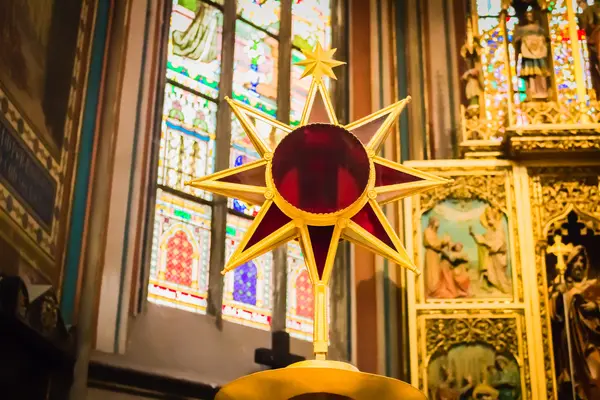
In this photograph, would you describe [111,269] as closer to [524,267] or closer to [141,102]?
[141,102]

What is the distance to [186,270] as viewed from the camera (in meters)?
5.75

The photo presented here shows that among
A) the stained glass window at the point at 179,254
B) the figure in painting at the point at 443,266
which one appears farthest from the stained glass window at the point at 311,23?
the figure in painting at the point at 443,266

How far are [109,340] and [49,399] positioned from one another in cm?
51

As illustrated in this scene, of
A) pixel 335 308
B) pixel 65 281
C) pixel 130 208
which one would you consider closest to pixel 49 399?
pixel 65 281

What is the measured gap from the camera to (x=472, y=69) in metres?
6.39

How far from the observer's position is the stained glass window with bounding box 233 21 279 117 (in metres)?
6.54

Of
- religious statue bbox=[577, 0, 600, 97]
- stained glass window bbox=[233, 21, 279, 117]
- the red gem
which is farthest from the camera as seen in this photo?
stained glass window bbox=[233, 21, 279, 117]

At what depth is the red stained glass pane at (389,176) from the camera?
4.29 meters

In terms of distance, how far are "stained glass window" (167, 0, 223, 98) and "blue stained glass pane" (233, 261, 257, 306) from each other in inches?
44.7

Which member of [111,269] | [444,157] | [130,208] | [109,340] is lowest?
[109,340]

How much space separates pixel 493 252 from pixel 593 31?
1738 mm

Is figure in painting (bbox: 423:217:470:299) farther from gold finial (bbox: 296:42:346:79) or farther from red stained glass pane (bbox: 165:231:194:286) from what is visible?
gold finial (bbox: 296:42:346:79)

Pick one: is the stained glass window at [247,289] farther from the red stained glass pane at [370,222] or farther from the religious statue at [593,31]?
the religious statue at [593,31]

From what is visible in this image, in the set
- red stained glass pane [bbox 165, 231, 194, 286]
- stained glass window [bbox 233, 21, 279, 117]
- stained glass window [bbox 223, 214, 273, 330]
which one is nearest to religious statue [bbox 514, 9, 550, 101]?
stained glass window [bbox 233, 21, 279, 117]
